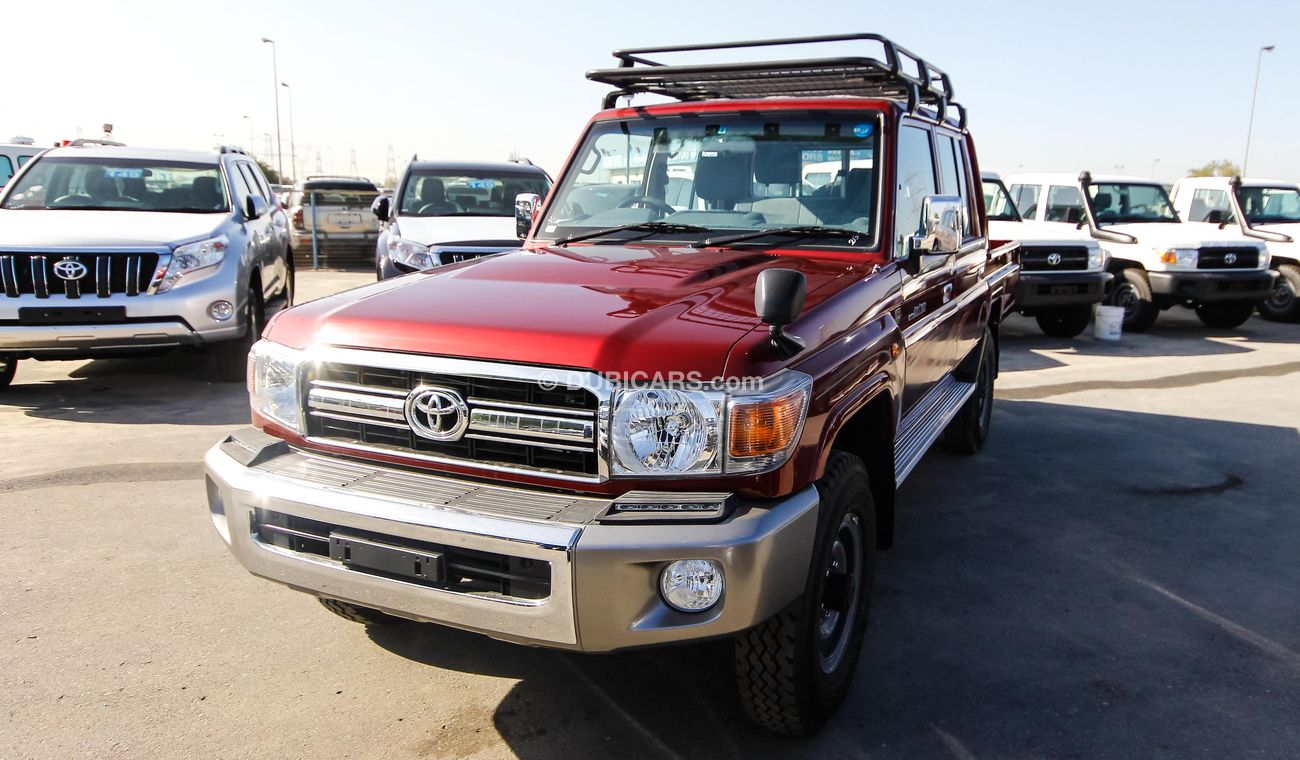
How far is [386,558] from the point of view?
245cm

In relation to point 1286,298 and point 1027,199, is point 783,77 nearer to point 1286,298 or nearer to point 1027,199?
point 1027,199

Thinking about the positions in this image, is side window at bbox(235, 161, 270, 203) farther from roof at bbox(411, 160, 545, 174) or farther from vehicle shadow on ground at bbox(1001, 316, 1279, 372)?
vehicle shadow on ground at bbox(1001, 316, 1279, 372)

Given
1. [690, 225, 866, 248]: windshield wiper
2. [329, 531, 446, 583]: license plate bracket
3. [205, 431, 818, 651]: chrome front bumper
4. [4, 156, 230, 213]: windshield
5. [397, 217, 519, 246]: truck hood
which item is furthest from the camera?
[397, 217, 519, 246]: truck hood

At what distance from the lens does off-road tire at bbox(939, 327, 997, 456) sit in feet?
19.1

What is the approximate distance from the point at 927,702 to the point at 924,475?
8.84ft

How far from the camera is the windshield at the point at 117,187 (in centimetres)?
756

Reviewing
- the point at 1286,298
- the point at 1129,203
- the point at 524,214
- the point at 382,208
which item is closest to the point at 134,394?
the point at 382,208

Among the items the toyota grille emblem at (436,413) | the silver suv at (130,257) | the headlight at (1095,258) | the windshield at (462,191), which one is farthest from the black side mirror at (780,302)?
the headlight at (1095,258)

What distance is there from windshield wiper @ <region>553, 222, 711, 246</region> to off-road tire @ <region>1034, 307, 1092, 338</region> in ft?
28.8

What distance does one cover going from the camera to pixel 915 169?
407 cm

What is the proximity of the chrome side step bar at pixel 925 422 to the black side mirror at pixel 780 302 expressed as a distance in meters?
1.09

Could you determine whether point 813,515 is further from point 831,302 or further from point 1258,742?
point 1258,742

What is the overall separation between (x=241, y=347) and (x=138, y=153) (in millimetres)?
2147

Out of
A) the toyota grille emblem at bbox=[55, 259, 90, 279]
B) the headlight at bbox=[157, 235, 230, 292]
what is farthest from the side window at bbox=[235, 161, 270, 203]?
the toyota grille emblem at bbox=[55, 259, 90, 279]
